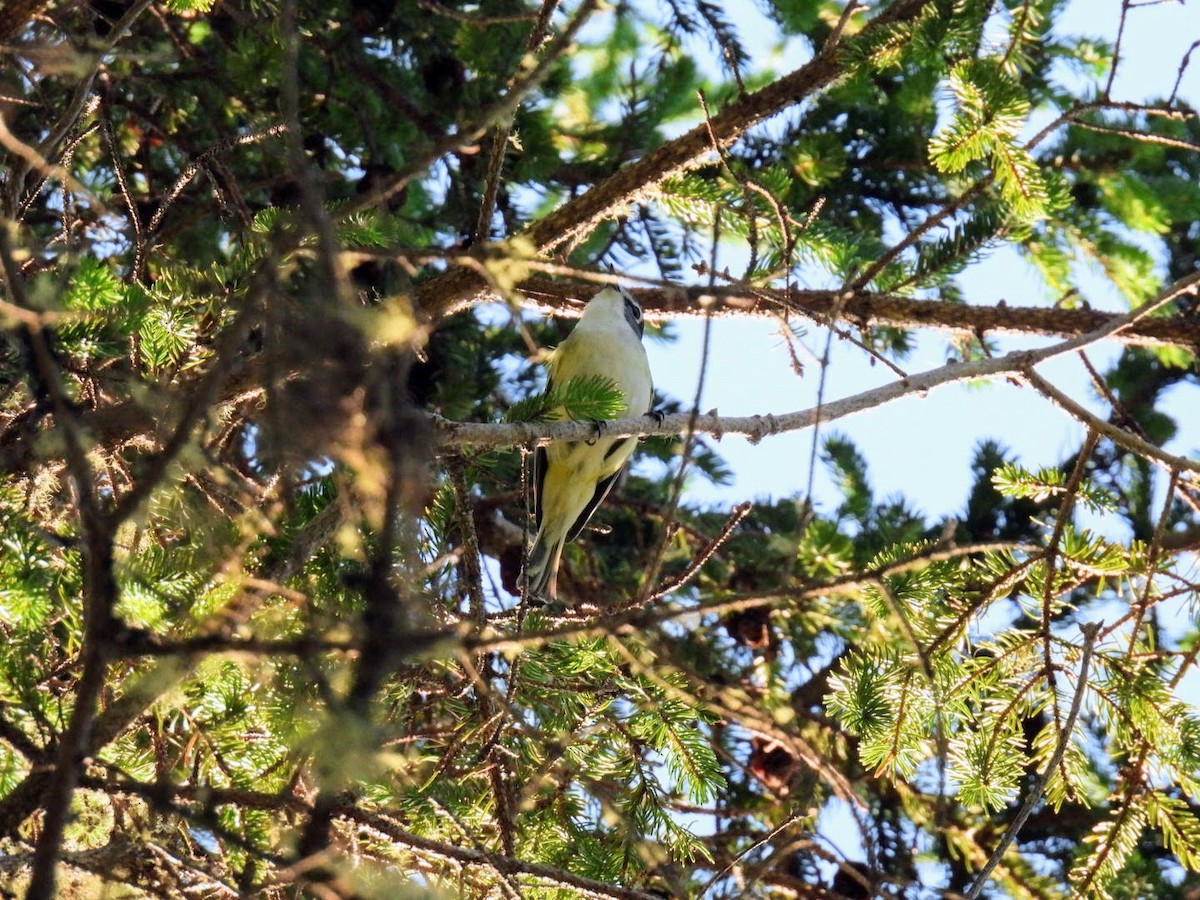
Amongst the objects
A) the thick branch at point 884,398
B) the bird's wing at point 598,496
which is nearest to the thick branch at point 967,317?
the thick branch at point 884,398

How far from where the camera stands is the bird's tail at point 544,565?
4609 millimetres

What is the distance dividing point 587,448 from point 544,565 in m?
0.60

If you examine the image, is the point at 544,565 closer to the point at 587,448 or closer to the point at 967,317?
the point at 587,448

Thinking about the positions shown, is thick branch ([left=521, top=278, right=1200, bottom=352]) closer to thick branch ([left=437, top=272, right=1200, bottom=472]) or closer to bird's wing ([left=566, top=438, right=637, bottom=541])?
thick branch ([left=437, top=272, right=1200, bottom=472])

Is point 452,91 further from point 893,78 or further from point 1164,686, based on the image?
point 1164,686

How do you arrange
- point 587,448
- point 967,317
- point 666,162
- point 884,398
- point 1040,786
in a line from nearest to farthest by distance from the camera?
point 1040,786
point 884,398
point 666,162
point 967,317
point 587,448

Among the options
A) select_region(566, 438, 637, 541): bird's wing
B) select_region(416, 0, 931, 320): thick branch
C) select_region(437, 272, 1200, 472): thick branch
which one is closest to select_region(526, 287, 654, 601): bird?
select_region(566, 438, 637, 541): bird's wing

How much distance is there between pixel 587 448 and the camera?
16.7ft

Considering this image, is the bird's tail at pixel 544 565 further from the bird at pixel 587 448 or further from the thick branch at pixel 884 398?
the thick branch at pixel 884 398

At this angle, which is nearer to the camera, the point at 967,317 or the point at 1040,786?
the point at 1040,786

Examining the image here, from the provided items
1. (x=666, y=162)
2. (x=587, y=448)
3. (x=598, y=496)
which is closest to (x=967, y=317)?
(x=666, y=162)

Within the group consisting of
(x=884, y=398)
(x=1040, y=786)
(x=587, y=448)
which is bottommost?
(x=1040, y=786)

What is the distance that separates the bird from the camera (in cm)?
504

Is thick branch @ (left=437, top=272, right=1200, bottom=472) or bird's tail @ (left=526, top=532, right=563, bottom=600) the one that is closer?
thick branch @ (left=437, top=272, right=1200, bottom=472)
